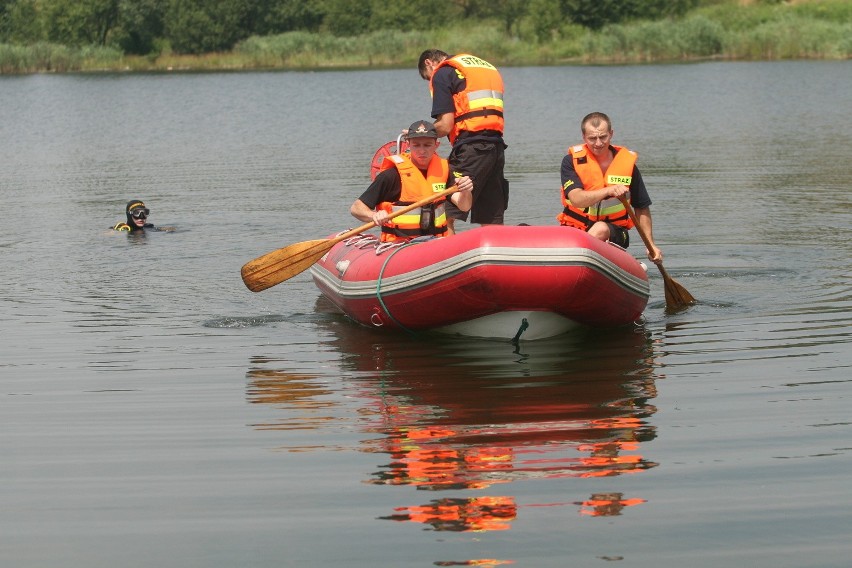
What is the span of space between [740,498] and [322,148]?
17058 millimetres

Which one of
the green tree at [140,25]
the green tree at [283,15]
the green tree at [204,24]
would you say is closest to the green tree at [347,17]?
the green tree at [283,15]

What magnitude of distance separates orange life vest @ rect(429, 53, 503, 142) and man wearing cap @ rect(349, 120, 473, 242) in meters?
0.49

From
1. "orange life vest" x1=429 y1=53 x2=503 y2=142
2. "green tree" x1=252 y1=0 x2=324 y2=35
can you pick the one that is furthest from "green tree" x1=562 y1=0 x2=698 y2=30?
"orange life vest" x1=429 y1=53 x2=503 y2=142

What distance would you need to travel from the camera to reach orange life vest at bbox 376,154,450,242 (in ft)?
26.1

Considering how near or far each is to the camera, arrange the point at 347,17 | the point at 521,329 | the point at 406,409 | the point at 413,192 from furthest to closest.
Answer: the point at 347,17 → the point at 413,192 → the point at 521,329 → the point at 406,409

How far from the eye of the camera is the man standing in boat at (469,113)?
8406 millimetres

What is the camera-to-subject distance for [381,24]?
214 ft

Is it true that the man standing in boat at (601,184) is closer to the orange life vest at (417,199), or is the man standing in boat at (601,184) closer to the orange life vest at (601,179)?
the orange life vest at (601,179)

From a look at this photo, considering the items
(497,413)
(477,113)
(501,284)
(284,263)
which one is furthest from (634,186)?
(497,413)

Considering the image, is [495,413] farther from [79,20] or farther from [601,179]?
[79,20]

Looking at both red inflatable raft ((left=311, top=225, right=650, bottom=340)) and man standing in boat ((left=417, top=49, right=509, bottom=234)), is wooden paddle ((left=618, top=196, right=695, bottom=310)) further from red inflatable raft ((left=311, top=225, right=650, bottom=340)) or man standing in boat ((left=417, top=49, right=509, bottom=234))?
man standing in boat ((left=417, top=49, right=509, bottom=234))

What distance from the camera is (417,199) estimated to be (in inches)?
313

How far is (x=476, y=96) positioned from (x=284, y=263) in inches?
64.0

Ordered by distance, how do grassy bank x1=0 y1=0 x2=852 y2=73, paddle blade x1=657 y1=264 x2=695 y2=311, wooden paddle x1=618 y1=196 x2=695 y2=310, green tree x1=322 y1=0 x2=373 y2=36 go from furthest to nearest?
green tree x1=322 y1=0 x2=373 y2=36, grassy bank x1=0 y1=0 x2=852 y2=73, paddle blade x1=657 y1=264 x2=695 y2=311, wooden paddle x1=618 y1=196 x2=695 y2=310
